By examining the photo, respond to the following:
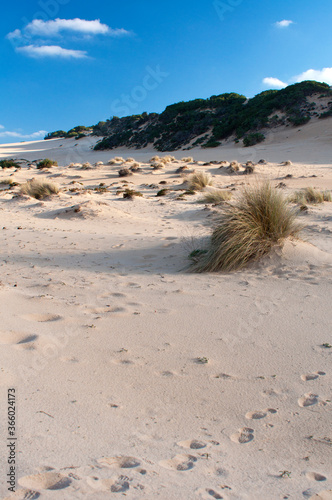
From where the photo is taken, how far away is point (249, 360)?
291 cm

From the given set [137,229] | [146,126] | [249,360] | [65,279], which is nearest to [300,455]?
[249,360]

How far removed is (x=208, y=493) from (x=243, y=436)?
18.6 inches

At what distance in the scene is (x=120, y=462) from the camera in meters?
1.89

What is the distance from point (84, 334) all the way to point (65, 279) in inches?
70.2

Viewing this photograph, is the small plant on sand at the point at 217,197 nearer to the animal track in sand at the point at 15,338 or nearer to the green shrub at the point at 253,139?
the animal track in sand at the point at 15,338

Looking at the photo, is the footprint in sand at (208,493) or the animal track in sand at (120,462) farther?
the animal track in sand at (120,462)

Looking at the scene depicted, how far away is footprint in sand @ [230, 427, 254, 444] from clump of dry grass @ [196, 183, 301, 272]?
306 cm

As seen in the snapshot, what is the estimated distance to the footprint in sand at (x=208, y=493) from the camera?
1.69m

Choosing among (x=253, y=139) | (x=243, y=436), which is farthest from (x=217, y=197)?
(x=253, y=139)

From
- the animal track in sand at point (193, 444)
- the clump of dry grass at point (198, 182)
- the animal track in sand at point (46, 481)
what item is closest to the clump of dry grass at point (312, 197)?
the clump of dry grass at point (198, 182)

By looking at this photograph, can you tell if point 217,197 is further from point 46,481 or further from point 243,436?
point 46,481

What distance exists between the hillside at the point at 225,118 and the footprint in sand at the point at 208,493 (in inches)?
1168

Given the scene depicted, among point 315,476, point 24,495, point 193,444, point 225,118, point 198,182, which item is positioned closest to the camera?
point 24,495

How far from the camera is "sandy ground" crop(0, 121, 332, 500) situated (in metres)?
1.82
